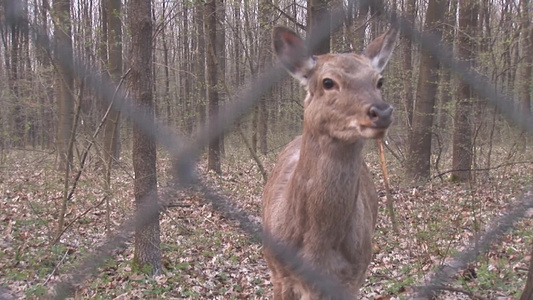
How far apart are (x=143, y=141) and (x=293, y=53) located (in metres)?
2.93

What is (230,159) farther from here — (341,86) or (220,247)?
Result: (341,86)

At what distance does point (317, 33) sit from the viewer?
2.39 m

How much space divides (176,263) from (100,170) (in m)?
1.72

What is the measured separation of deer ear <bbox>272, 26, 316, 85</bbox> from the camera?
2771mm

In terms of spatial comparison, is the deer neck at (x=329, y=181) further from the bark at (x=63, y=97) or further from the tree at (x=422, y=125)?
the tree at (x=422, y=125)

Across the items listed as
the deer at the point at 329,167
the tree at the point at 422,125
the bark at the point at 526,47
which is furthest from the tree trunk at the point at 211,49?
the bark at the point at 526,47

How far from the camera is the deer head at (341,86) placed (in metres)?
2.66

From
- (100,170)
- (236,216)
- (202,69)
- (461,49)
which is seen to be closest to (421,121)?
(461,49)

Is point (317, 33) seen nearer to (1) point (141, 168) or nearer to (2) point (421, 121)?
(1) point (141, 168)

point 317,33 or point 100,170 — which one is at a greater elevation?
point 317,33

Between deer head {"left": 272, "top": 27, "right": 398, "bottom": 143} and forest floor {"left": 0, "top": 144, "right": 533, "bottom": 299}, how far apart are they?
1741mm

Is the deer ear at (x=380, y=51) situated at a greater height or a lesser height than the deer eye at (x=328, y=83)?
greater

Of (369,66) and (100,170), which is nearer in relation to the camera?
(369,66)

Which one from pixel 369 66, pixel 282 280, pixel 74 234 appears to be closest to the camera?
pixel 369 66
